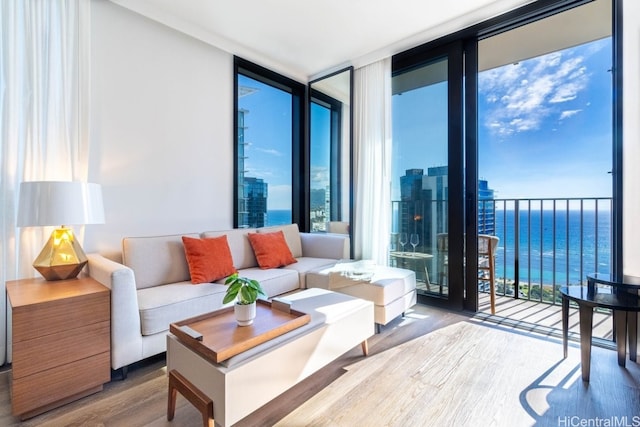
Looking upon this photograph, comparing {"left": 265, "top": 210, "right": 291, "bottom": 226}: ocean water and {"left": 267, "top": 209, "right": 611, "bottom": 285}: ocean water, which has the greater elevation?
{"left": 265, "top": 210, "right": 291, "bottom": 226}: ocean water

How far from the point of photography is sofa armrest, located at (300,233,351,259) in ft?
11.2

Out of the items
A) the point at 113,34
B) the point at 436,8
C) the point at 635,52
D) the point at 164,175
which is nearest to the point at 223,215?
the point at 164,175

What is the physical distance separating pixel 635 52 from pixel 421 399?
2.64 meters

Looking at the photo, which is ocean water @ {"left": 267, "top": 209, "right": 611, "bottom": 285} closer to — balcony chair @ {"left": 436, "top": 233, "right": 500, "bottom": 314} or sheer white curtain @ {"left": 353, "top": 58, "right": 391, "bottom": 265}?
balcony chair @ {"left": 436, "top": 233, "right": 500, "bottom": 314}

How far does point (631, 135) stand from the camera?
1.99m

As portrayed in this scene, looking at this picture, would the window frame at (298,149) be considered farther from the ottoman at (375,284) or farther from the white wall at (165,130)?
the ottoman at (375,284)

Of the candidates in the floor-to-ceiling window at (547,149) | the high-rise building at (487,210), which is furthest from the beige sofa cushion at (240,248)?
the high-rise building at (487,210)

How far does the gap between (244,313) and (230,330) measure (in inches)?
3.8

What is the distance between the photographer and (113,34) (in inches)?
95.7

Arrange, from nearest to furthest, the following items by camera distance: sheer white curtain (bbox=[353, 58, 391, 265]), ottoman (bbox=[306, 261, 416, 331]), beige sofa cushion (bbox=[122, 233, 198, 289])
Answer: beige sofa cushion (bbox=[122, 233, 198, 289]), ottoman (bbox=[306, 261, 416, 331]), sheer white curtain (bbox=[353, 58, 391, 265])

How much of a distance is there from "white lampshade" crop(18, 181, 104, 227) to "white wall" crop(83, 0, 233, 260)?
2.01ft

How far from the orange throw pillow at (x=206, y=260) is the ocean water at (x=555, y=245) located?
327cm

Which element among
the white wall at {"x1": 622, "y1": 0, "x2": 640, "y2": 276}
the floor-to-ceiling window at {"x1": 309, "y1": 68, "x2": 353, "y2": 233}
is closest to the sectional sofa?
the floor-to-ceiling window at {"x1": 309, "y1": 68, "x2": 353, "y2": 233}

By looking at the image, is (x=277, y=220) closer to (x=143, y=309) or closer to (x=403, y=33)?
(x=143, y=309)
